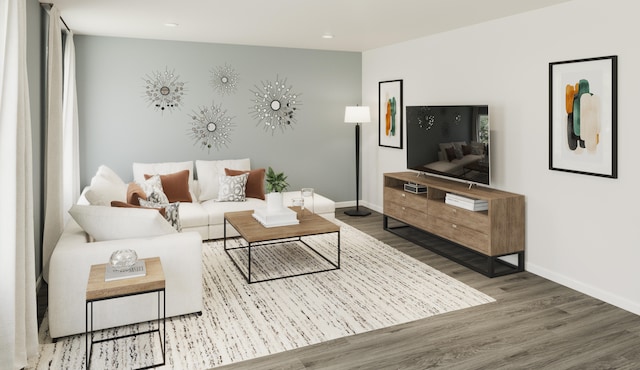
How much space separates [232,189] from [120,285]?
3.18 m

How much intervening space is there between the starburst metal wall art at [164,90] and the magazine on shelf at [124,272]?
3684mm

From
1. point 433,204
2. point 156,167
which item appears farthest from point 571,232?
point 156,167

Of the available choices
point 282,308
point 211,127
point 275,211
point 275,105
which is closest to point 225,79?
point 211,127

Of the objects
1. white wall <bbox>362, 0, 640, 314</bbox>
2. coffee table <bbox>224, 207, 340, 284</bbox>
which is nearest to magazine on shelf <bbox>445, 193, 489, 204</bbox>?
white wall <bbox>362, 0, 640, 314</bbox>

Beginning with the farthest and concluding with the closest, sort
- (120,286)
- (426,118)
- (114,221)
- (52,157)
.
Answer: (426,118), (52,157), (114,221), (120,286)

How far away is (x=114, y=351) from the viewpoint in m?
2.91

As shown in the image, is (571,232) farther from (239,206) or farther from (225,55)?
(225,55)

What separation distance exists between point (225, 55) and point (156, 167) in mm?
1750

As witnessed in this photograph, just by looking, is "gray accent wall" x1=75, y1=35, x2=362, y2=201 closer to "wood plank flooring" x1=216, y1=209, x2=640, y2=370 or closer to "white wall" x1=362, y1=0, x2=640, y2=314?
"white wall" x1=362, y1=0, x2=640, y2=314

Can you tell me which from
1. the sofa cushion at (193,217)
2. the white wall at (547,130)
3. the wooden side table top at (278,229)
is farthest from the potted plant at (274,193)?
the white wall at (547,130)

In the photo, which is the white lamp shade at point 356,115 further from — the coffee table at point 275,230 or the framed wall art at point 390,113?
the coffee table at point 275,230

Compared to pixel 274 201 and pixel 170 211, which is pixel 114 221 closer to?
pixel 170 211

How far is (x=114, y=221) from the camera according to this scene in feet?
10.6

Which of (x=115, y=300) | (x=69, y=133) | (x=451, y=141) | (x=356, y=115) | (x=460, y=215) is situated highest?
(x=356, y=115)
